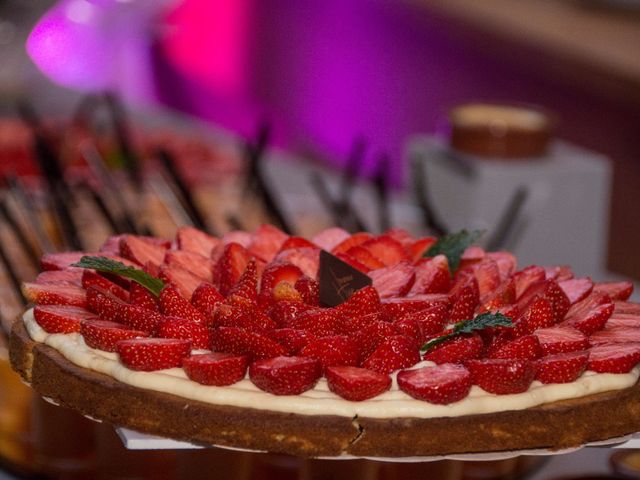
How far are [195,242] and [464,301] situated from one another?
43 cm

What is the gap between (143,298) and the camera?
60.0 inches

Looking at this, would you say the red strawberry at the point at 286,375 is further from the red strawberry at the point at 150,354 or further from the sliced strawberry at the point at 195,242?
the sliced strawberry at the point at 195,242

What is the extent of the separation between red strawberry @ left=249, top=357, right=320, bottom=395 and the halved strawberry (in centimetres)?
16

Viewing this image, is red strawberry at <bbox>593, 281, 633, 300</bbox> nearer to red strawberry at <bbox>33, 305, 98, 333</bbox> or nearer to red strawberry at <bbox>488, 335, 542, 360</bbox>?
red strawberry at <bbox>488, 335, 542, 360</bbox>

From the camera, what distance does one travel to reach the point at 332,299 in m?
1.48

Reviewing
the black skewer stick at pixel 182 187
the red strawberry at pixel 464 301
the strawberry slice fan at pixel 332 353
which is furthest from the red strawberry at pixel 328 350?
the black skewer stick at pixel 182 187

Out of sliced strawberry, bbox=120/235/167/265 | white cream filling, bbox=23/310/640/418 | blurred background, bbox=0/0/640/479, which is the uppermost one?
sliced strawberry, bbox=120/235/167/265

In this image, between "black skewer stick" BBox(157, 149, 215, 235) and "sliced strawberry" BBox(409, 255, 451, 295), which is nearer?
"sliced strawberry" BBox(409, 255, 451, 295)

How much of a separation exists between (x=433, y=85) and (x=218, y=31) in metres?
2.46

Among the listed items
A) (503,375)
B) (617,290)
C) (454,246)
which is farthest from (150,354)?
(617,290)

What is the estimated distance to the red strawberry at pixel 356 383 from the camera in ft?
4.30

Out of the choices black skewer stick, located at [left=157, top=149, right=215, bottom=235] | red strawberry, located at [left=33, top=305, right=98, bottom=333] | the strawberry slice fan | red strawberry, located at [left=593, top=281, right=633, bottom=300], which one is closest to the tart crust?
the strawberry slice fan

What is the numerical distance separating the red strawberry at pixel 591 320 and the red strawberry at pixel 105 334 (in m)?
0.53

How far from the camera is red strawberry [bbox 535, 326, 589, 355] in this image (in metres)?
1.44
